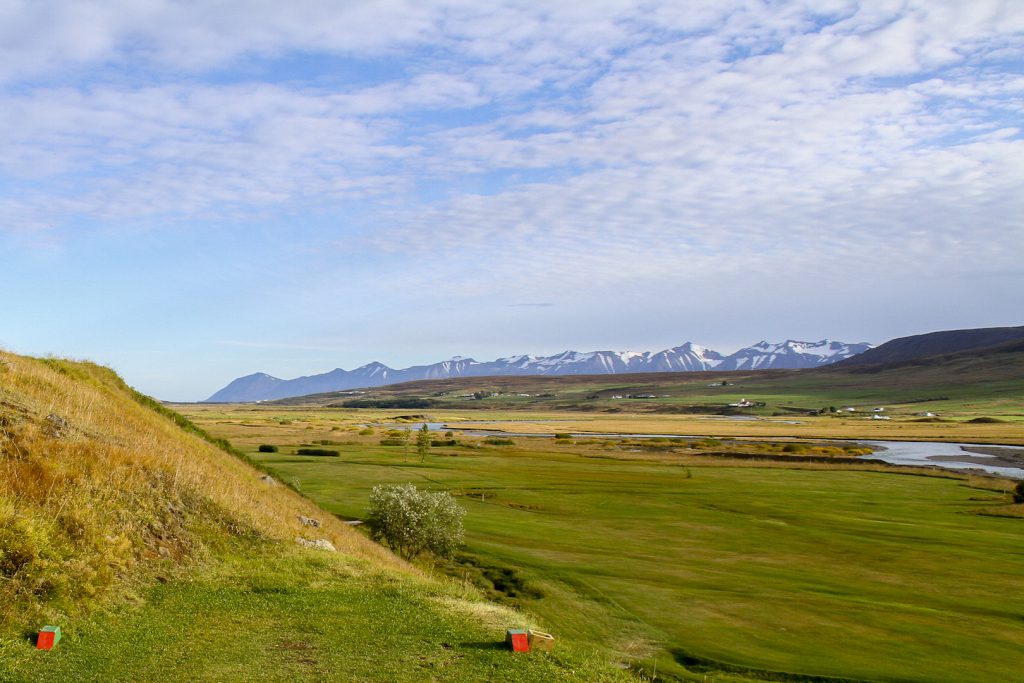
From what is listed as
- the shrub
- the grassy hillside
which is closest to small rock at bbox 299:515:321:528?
the grassy hillside

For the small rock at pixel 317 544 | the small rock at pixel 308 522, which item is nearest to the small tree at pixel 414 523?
the small rock at pixel 308 522

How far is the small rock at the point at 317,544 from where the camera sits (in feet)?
83.4

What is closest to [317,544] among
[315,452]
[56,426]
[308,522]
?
[308,522]

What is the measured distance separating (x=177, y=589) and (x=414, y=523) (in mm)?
21687

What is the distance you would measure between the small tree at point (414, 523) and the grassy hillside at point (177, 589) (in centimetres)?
1362

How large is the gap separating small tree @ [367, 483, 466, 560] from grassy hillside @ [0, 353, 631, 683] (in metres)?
13.6

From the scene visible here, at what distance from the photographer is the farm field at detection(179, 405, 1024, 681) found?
88.2 ft

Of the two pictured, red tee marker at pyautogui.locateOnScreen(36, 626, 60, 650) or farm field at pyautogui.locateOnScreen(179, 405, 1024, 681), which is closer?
red tee marker at pyautogui.locateOnScreen(36, 626, 60, 650)

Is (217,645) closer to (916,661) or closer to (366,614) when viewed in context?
(366,614)

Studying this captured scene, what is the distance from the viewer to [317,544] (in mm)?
26266

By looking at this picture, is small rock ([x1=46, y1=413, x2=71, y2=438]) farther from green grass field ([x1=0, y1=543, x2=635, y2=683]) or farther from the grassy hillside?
green grass field ([x1=0, y1=543, x2=635, y2=683])

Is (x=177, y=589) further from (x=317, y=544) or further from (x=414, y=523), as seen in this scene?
(x=414, y=523)

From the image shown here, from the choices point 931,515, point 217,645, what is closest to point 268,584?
point 217,645

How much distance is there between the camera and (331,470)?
3120 inches
